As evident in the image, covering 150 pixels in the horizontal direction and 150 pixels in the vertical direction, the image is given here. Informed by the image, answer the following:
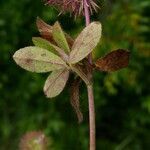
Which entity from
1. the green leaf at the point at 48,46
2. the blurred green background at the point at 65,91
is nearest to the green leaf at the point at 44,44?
the green leaf at the point at 48,46

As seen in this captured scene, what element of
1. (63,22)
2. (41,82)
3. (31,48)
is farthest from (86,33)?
(41,82)

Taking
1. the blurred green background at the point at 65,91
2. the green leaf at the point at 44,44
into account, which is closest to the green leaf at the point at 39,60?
the green leaf at the point at 44,44

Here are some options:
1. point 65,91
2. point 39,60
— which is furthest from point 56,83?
point 65,91

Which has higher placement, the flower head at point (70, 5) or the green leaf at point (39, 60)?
the flower head at point (70, 5)

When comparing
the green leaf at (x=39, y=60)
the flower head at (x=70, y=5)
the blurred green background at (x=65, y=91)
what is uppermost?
the flower head at (x=70, y=5)

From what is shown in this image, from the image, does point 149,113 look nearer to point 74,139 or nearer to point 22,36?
point 74,139

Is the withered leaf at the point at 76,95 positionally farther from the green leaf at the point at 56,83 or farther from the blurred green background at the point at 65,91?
the blurred green background at the point at 65,91

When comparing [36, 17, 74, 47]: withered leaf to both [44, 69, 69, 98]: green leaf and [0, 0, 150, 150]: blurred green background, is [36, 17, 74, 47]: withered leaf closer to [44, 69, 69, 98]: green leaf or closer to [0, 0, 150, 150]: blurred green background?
[44, 69, 69, 98]: green leaf

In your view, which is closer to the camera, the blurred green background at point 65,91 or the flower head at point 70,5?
the flower head at point 70,5
